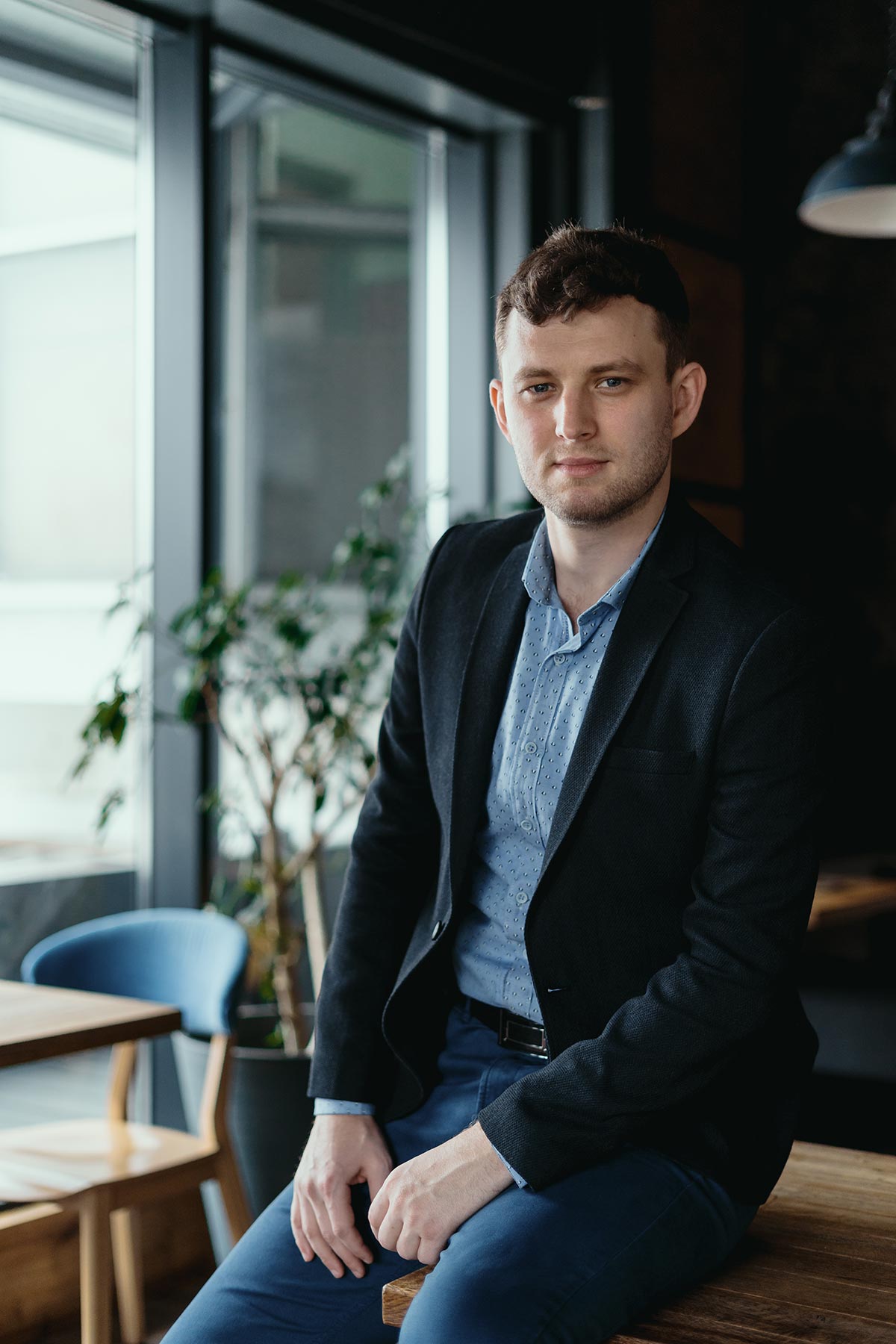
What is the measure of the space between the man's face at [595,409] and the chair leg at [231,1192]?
159 cm

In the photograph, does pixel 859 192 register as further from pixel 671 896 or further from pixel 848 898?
pixel 671 896

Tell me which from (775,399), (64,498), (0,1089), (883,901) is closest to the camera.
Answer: (0,1089)

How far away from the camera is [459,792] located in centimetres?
167

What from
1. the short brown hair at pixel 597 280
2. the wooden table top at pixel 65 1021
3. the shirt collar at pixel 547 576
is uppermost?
the short brown hair at pixel 597 280

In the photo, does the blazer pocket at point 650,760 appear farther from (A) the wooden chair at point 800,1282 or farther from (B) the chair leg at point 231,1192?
(B) the chair leg at point 231,1192

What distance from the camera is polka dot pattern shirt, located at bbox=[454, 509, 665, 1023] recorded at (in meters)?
1.62

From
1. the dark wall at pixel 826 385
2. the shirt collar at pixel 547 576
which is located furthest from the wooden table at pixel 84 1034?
the dark wall at pixel 826 385

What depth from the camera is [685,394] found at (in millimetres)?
1673

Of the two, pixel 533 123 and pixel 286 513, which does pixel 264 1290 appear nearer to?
pixel 286 513

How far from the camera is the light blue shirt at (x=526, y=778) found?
1.62m

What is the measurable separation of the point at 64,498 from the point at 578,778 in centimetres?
209

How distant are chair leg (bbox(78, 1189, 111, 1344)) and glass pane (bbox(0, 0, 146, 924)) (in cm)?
87

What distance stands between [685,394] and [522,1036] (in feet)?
2.48

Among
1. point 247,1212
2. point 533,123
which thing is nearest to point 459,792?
point 247,1212
